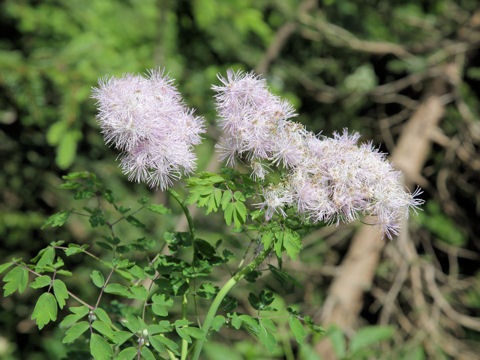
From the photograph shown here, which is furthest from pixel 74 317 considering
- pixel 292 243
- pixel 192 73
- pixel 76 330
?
pixel 192 73

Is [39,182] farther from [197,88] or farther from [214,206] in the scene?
[214,206]

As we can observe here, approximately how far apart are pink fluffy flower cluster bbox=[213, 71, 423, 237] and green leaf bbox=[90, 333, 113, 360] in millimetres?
410

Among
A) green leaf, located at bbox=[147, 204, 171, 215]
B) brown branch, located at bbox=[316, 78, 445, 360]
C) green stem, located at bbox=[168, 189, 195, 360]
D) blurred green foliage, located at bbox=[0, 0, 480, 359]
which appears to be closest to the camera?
green stem, located at bbox=[168, 189, 195, 360]

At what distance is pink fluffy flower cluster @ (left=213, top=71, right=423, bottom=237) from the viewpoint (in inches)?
33.7

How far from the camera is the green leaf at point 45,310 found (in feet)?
2.63

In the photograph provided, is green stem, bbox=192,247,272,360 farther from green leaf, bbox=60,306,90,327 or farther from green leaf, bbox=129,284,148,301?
green leaf, bbox=60,306,90,327

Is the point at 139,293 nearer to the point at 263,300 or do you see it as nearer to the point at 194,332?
the point at 194,332

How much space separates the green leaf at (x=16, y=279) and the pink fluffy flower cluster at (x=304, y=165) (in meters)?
0.50

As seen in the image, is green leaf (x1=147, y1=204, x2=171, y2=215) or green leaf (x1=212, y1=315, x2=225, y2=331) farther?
green leaf (x1=147, y1=204, x2=171, y2=215)

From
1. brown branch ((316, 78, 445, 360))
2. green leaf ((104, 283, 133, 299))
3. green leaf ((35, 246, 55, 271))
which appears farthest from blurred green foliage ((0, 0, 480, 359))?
green leaf ((104, 283, 133, 299))

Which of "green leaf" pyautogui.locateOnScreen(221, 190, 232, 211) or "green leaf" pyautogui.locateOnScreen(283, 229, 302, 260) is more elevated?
"green leaf" pyautogui.locateOnScreen(221, 190, 232, 211)

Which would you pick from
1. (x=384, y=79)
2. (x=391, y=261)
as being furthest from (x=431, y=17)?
(x=391, y=261)

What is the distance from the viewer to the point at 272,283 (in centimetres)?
351

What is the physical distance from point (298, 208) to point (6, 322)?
3.27 m
